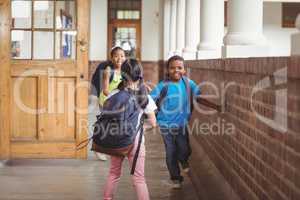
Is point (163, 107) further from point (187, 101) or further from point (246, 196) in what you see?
point (246, 196)

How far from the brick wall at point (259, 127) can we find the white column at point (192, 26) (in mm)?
5099

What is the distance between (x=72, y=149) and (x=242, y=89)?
303 centimetres

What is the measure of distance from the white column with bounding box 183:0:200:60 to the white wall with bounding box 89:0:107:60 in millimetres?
9157

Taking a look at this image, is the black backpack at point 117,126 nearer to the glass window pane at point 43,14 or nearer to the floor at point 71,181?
the floor at point 71,181

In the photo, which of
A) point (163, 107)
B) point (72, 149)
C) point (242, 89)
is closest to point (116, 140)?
point (242, 89)

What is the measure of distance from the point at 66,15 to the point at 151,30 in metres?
13.0

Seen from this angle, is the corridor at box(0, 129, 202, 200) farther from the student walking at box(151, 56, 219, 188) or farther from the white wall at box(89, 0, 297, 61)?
the white wall at box(89, 0, 297, 61)

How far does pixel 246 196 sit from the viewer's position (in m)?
3.59

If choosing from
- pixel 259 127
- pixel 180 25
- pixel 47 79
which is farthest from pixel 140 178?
pixel 180 25

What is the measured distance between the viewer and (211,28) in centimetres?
775

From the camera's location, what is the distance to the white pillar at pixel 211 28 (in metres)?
Answer: 7.61

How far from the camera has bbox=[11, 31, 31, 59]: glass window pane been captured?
649 centimetres

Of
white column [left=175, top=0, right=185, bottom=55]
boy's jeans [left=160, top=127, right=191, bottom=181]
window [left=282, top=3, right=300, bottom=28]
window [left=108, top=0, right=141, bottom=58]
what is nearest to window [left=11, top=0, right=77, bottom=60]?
boy's jeans [left=160, top=127, right=191, bottom=181]

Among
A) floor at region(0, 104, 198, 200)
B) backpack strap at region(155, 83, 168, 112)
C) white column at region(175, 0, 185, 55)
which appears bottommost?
floor at region(0, 104, 198, 200)
